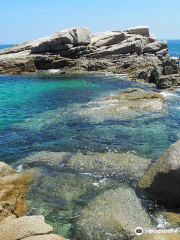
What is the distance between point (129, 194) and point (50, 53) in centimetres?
5318

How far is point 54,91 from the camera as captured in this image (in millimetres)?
37156

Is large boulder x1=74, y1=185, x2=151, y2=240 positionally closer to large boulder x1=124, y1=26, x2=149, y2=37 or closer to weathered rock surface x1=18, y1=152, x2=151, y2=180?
weathered rock surface x1=18, y1=152, x2=151, y2=180

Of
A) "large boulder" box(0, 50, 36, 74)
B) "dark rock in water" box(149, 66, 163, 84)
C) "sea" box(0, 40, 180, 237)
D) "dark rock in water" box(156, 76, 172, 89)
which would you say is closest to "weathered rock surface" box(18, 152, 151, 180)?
"sea" box(0, 40, 180, 237)

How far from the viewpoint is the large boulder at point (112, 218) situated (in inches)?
338

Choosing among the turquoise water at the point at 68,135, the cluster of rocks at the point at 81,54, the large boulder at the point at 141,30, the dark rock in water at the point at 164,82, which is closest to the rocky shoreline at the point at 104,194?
the turquoise water at the point at 68,135

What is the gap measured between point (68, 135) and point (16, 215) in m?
9.09

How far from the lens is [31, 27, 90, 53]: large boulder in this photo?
192ft

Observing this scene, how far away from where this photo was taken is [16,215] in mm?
9656

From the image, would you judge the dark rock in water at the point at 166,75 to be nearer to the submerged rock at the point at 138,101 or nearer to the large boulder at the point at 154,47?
the submerged rock at the point at 138,101

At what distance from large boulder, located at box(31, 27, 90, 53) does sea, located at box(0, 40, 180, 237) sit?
27.6 metres

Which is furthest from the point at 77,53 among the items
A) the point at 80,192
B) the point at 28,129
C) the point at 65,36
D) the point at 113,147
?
the point at 80,192

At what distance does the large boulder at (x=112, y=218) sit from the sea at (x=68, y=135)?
55cm

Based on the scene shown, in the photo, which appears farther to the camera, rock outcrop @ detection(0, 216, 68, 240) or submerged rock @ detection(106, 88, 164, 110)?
submerged rock @ detection(106, 88, 164, 110)

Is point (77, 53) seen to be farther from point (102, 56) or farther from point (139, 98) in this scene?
point (139, 98)
